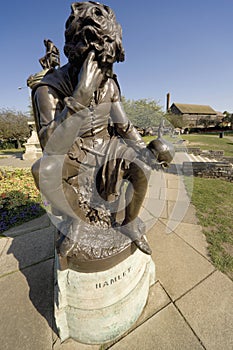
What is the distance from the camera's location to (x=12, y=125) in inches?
599

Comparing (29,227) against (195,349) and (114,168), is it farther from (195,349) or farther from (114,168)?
(195,349)

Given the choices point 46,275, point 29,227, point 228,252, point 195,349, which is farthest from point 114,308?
point 29,227

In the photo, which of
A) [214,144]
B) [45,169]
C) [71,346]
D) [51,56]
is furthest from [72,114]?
[214,144]

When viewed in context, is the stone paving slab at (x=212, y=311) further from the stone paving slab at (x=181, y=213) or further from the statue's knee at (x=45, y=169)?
the statue's knee at (x=45, y=169)

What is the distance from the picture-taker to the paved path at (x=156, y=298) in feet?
4.43

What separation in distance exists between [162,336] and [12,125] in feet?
59.3

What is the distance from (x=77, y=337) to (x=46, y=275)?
2.46 ft

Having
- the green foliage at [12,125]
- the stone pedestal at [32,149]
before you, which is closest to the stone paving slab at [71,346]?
the stone pedestal at [32,149]

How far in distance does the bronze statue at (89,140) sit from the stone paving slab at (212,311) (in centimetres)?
72

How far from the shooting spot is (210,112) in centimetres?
4831

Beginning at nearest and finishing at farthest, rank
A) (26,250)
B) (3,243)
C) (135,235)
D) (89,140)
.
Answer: (135,235), (89,140), (26,250), (3,243)

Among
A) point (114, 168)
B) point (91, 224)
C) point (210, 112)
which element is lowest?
point (91, 224)

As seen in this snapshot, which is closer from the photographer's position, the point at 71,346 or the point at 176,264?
the point at 71,346

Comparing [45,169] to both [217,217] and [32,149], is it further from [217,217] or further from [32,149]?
[32,149]
